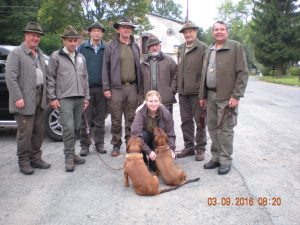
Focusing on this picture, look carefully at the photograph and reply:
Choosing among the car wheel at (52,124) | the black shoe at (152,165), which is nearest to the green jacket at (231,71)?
the black shoe at (152,165)

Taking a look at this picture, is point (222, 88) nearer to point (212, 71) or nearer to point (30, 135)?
point (212, 71)

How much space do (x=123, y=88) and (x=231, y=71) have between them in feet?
6.19

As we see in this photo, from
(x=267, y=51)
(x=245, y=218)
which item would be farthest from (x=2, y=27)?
(x=245, y=218)

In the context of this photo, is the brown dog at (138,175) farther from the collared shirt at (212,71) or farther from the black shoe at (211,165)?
the collared shirt at (212,71)

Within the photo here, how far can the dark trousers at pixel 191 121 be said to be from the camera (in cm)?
620

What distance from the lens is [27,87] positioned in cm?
551

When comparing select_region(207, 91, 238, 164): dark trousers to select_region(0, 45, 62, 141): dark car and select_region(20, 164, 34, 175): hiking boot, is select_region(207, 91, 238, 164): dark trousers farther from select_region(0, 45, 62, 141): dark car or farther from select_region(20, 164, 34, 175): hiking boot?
select_region(0, 45, 62, 141): dark car

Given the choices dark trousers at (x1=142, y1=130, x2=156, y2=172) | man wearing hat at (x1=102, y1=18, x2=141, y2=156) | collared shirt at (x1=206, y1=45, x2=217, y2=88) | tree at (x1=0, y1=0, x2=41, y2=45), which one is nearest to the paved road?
dark trousers at (x1=142, y1=130, x2=156, y2=172)

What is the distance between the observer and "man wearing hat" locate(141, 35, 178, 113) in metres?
6.25

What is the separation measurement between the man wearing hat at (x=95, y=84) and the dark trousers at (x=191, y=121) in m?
1.38

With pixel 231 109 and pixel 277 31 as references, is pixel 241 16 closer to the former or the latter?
pixel 277 31

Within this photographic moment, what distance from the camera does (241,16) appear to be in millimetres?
60500

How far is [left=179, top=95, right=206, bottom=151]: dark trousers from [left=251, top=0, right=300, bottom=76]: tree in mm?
32444

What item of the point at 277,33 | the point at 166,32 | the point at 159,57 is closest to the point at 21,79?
the point at 159,57
